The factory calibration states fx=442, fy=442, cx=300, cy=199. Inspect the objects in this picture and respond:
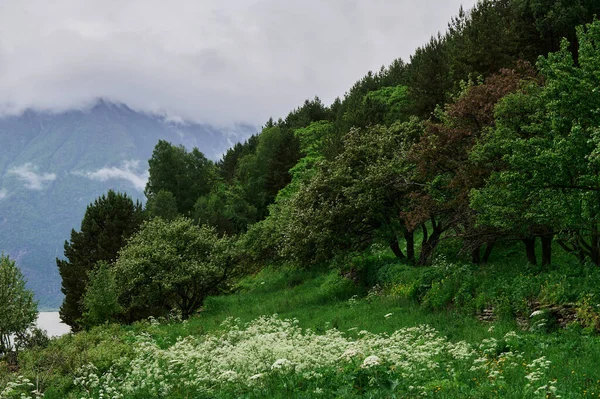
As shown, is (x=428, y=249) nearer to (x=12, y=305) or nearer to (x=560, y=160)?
(x=560, y=160)

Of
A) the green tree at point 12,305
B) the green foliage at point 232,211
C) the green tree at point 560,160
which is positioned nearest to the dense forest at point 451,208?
the green tree at point 560,160

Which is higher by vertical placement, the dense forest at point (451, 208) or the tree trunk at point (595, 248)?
the dense forest at point (451, 208)

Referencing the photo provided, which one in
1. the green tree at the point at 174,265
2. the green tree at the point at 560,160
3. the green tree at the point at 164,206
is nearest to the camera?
the green tree at the point at 560,160

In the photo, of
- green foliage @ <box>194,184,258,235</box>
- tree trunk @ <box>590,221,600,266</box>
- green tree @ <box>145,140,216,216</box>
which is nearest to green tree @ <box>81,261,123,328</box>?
tree trunk @ <box>590,221,600,266</box>

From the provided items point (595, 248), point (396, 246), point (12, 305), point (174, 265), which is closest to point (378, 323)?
point (595, 248)

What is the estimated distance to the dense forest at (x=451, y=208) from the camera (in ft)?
46.5

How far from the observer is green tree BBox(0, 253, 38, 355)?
2519 cm

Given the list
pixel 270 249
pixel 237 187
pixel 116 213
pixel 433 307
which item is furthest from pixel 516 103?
pixel 237 187

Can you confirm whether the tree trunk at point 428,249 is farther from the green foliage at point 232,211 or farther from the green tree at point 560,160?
the green foliage at point 232,211

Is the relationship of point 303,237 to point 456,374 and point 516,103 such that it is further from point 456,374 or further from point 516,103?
point 456,374

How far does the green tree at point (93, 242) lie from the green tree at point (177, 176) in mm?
25302

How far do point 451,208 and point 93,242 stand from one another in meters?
38.3

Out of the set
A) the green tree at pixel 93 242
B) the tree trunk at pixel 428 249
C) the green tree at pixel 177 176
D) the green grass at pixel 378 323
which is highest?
the green tree at pixel 177 176

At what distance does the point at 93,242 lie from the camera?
1834 inches
